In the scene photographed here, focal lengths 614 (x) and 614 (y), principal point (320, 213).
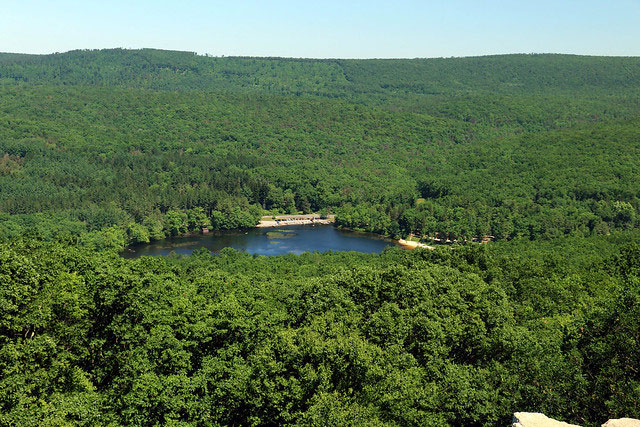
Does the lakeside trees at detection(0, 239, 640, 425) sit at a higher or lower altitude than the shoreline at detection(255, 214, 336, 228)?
higher

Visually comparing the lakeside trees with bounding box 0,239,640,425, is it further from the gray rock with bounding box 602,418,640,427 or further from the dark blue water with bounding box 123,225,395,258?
the dark blue water with bounding box 123,225,395,258

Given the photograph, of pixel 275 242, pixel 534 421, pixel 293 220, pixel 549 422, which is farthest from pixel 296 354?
pixel 293 220

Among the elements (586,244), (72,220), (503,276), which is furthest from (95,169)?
(503,276)

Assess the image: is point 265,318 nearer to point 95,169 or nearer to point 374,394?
point 374,394

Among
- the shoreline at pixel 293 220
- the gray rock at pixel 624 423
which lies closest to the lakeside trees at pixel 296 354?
the gray rock at pixel 624 423

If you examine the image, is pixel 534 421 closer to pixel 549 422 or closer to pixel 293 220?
pixel 549 422

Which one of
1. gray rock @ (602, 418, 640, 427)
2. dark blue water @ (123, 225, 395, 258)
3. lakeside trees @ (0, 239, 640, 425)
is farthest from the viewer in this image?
dark blue water @ (123, 225, 395, 258)

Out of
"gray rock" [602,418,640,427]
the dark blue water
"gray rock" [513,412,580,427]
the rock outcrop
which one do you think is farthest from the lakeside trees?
the dark blue water

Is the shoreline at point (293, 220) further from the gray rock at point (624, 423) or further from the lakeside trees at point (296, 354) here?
the gray rock at point (624, 423)
